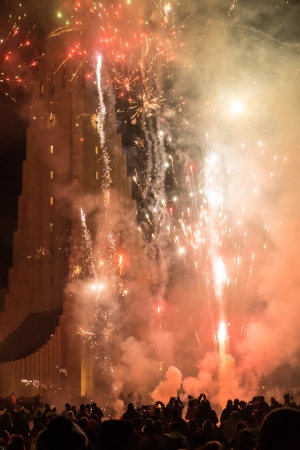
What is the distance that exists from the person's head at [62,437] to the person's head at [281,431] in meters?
0.92

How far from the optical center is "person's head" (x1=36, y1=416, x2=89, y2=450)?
8.68 feet

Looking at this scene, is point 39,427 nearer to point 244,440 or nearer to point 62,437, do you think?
point 244,440

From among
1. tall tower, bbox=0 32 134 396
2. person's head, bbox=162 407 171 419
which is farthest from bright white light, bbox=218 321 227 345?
person's head, bbox=162 407 171 419

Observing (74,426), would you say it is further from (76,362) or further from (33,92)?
(33,92)

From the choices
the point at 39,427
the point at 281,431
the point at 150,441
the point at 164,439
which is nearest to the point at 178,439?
the point at 164,439

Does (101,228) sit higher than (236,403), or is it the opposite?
(101,228)

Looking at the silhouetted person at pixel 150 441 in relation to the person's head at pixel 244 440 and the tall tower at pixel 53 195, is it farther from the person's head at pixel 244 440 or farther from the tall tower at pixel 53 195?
the tall tower at pixel 53 195

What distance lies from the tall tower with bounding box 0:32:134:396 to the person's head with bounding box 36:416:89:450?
26.2m

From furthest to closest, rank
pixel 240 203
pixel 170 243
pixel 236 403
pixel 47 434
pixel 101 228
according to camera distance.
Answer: pixel 170 243, pixel 101 228, pixel 240 203, pixel 236 403, pixel 47 434

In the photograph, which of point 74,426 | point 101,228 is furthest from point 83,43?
point 74,426

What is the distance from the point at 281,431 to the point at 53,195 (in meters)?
30.4

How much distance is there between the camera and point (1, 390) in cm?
2677

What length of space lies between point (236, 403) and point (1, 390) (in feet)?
58.6

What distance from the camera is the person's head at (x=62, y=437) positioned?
2.65m
